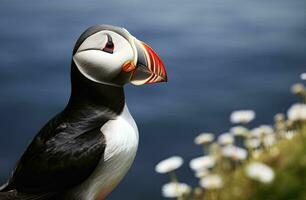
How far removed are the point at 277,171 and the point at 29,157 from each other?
1.77 meters

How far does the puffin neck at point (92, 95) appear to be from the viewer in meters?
3.51

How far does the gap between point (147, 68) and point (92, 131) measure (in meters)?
0.53

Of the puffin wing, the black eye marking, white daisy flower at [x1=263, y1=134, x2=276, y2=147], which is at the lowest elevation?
the puffin wing

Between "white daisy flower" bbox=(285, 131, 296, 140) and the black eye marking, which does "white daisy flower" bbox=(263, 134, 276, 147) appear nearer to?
"white daisy flower" bbox=(285, 131, 296, 140)

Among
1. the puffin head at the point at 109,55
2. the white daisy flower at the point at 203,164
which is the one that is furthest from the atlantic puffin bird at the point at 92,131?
the white daisy flower at the point at 203,164

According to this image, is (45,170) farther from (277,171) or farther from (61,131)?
(277,171)

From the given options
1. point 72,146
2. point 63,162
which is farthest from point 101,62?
point 63,162

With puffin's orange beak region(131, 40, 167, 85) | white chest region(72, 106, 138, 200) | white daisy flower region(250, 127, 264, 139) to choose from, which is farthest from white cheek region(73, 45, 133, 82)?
white daisy flower region(250, 127, 264, 139)

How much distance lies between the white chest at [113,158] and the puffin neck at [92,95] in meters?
0.10

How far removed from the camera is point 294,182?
2346mm

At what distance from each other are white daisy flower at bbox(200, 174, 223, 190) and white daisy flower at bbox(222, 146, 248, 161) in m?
0.17

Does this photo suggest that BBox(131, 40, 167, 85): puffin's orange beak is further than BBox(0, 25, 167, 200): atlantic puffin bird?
Yes

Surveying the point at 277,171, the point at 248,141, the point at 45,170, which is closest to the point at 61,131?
the point at 45,170

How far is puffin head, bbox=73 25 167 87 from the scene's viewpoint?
346cm
